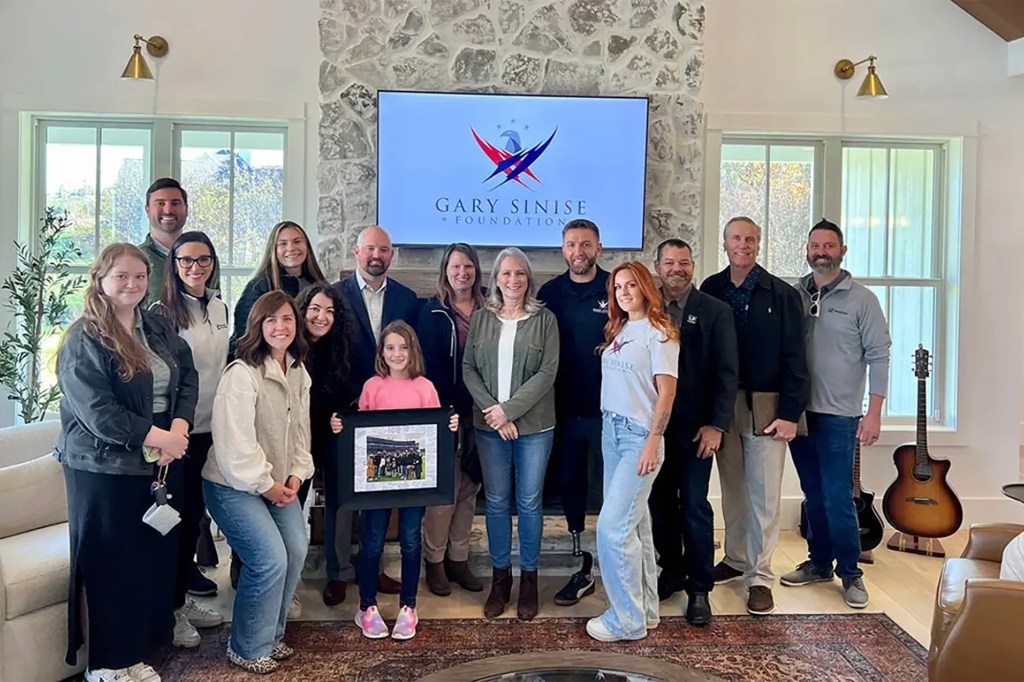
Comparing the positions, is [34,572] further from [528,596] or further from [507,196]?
[507,196]

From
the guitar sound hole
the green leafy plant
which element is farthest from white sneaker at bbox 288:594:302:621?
the guitar sound hole

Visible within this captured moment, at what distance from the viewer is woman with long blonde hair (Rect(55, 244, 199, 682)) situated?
94.7 inches

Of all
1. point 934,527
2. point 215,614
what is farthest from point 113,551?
point 934,527

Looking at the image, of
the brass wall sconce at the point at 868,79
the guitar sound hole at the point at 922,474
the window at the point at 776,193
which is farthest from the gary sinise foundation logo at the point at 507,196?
the guitar sound hole at the point at 922,474

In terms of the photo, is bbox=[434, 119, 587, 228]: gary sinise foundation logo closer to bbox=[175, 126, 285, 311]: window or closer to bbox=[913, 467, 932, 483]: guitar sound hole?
bbox=[175, 126, 285, 311]: window

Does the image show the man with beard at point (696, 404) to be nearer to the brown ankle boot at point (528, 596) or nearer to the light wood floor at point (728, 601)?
the light wood floor at point (728, 601)

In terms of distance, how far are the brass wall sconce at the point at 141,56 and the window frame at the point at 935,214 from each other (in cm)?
316

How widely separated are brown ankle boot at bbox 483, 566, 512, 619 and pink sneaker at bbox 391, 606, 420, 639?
0.34 metres

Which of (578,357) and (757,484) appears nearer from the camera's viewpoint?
(578,357)

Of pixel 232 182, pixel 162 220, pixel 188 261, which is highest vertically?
pixel 232 182

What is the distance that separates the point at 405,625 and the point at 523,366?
3.71ft

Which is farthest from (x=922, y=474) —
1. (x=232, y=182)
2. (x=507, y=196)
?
(x=232, y=182)

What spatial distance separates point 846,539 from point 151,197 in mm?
3461

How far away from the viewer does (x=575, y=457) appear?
3275 mm
